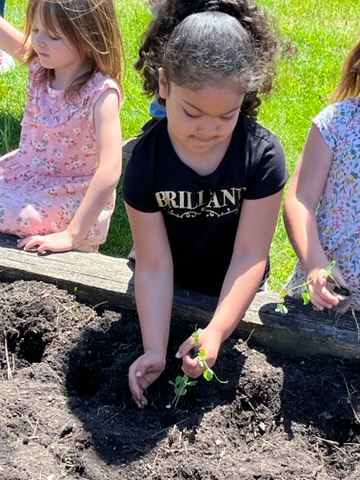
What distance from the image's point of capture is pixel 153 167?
2348mm

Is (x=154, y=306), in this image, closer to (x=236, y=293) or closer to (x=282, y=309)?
(x=236, y=293)

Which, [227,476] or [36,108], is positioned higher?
[36,108]

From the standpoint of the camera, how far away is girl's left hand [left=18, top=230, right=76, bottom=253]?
9.11ft

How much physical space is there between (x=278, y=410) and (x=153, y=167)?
763mm

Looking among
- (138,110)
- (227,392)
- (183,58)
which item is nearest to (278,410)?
(227,392)

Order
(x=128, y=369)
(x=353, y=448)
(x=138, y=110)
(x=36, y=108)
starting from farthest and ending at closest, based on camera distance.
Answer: (x=138, y=110) < (x=36, y=108) < (x=128, y=369) < (x=353, y=448)

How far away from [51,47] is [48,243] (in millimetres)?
752

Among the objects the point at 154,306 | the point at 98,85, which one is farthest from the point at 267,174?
the point at 98,85

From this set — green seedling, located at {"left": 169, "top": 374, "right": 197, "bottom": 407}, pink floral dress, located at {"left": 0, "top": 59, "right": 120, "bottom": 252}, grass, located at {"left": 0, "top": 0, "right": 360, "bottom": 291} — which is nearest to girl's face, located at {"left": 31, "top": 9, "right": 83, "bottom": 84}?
pink floral dress, located at {"left": 0, "top": 59, "right": 120, "bottom": 252}

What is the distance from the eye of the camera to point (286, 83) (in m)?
5.20

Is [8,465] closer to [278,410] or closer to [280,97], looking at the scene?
[278,410]

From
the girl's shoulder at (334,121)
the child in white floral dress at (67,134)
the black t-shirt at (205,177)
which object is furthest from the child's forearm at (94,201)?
the girl's shoulder at (334,121)

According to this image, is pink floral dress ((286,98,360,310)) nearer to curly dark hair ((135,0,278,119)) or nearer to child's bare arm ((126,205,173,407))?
curly dark hair ((135,0,278,119))

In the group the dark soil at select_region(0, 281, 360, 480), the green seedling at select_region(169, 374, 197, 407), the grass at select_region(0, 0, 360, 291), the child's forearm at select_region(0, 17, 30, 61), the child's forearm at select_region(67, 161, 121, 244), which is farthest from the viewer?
the grass at select_region(0, 0, 360, 291)
